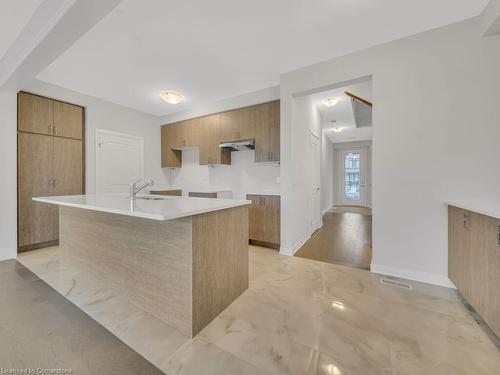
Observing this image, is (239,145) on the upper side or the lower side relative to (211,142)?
lower

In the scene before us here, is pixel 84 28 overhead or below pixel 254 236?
overhead

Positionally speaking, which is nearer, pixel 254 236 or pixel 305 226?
pixel 254 236

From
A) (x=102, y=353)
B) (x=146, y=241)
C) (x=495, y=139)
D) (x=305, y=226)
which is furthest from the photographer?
(x=305, y=226)

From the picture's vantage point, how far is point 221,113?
13.3ft

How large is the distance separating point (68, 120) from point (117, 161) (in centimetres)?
99

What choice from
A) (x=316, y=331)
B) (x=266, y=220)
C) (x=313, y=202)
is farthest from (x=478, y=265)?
(x=313, y=202)

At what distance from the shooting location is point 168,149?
16.2 ft

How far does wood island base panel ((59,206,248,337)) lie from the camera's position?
1468 mm

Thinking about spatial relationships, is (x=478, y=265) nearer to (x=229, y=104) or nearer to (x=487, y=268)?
(x=487, y=268)

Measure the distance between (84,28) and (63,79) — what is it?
6.41ft

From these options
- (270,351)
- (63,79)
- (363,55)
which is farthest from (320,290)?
(63,79)

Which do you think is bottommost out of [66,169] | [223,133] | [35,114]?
[66,169]

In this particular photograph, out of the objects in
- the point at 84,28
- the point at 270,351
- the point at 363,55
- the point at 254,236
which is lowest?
the point at 270,351

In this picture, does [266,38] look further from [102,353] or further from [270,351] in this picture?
[102,353]
